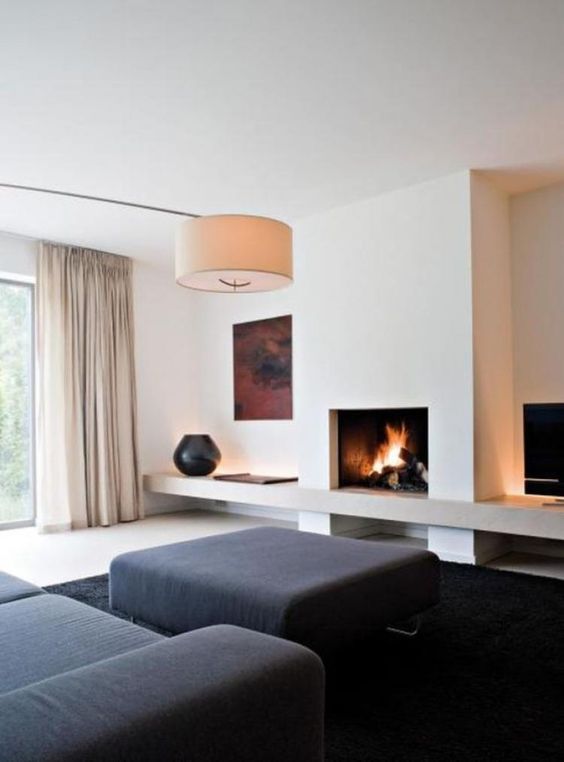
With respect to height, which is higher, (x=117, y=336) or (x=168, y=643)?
(x=117, y=336)

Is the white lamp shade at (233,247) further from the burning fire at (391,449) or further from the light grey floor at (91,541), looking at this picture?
the burning fire at (391,449)

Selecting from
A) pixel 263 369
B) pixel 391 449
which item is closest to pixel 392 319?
pixel 391 449

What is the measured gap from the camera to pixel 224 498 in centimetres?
538

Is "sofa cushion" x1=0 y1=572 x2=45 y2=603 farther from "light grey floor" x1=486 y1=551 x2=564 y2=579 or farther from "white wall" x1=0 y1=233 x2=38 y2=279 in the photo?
"white wall" x1=0 y1=233 x2=38 y2=279

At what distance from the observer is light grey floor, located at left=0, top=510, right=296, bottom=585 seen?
156 inches

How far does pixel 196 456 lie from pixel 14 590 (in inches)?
147

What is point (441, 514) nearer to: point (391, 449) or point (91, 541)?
point (391, 449)

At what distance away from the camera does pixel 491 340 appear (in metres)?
4.17

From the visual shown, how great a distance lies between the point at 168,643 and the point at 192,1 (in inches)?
83.5

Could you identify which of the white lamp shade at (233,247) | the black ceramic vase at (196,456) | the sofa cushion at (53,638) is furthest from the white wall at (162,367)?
the sofa cushion at (53,638)

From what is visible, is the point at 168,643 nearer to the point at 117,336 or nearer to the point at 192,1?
the point at 192,1

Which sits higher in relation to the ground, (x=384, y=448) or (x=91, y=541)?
(x=384, y=448)

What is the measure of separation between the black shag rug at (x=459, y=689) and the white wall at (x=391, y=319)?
126 centimetres

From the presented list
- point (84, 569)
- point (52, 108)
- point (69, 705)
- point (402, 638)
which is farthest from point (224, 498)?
point (69, 705)
